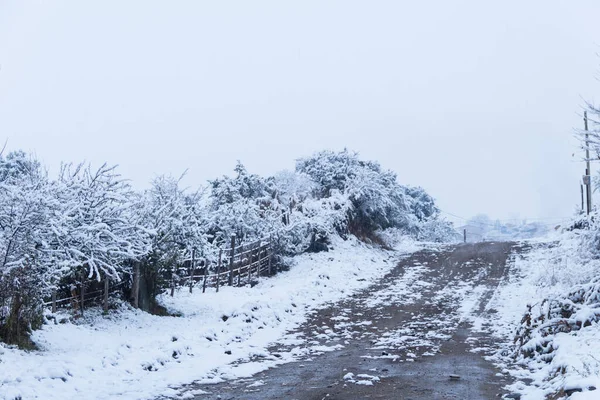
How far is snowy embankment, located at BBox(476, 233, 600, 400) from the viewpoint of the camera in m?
7.61

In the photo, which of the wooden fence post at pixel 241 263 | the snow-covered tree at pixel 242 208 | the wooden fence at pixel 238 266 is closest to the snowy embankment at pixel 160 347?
the wooden fence at pixel 238 266

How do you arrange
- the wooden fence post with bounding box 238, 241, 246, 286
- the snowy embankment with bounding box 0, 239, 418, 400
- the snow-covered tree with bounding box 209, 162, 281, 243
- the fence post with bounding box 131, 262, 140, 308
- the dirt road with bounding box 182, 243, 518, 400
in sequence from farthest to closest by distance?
the snow-covered tree with bounding box 209, 162, 281, 243 < the wooden fence post with bounding box 238, 241, 246, 286 < the fence post with bounding box 131, 262, 140, 308 < the dirt road with bounding box 182, 243, 518, 400 < the snowy embankment with bounding box 0, 239, 418, 400

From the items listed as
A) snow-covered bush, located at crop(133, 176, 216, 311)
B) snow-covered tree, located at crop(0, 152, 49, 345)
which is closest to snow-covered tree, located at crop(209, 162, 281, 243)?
snow-covered bush, located at crop(133, 176, 216, 311)

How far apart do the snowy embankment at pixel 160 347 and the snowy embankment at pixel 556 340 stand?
177 inches

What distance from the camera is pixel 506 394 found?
26.1 ft

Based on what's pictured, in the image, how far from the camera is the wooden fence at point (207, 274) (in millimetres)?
13047

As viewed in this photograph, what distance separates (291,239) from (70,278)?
14.3 meters

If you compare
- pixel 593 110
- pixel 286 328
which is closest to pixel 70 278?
pixel 286 328

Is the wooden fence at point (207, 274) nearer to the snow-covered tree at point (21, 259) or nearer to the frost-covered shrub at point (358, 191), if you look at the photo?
the snow-covered tree at point (21, 259)

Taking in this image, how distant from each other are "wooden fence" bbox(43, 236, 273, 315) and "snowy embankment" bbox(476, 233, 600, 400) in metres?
8.94

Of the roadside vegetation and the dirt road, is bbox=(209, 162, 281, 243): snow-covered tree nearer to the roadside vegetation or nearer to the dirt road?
the roadside vegetation

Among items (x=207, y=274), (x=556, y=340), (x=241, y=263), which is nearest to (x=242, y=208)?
(x=241, y=263)

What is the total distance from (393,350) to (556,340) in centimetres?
315

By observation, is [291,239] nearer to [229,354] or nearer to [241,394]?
[229,354]
